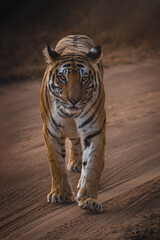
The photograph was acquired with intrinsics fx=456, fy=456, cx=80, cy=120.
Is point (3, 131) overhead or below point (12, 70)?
below

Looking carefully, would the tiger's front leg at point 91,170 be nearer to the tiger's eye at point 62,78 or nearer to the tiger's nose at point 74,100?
the tiger's nose at point 74,100

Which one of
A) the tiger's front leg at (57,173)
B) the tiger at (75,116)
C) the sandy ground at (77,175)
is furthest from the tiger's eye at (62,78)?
the sandy ground at (77,175)

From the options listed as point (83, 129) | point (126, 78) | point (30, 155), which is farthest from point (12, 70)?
point (83, 129)

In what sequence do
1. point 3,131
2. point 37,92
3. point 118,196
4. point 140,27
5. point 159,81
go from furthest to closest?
point 140,27 < point 159,81 < point 37,92 < point 3,131 < point 118,196

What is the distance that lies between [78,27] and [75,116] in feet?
35.7

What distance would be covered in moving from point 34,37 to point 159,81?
5222mm

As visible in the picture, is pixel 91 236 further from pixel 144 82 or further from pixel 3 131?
pixel 144 82

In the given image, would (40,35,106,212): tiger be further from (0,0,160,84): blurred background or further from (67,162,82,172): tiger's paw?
(0,0,160,84): blurred background

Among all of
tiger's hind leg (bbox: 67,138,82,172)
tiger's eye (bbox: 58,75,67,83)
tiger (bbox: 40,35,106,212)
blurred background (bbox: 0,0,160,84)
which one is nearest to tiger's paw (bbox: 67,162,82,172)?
tiger's hind leg (bbox: 67,138,82,172)

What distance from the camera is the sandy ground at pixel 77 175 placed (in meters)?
4.09

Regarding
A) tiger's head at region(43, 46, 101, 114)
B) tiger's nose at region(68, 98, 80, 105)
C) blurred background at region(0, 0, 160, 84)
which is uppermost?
blurred background at region(0, 0, 160, 84)

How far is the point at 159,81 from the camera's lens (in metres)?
10.2

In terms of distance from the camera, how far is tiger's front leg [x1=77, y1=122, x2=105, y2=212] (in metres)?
4.29

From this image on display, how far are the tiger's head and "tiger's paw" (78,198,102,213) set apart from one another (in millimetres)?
854
